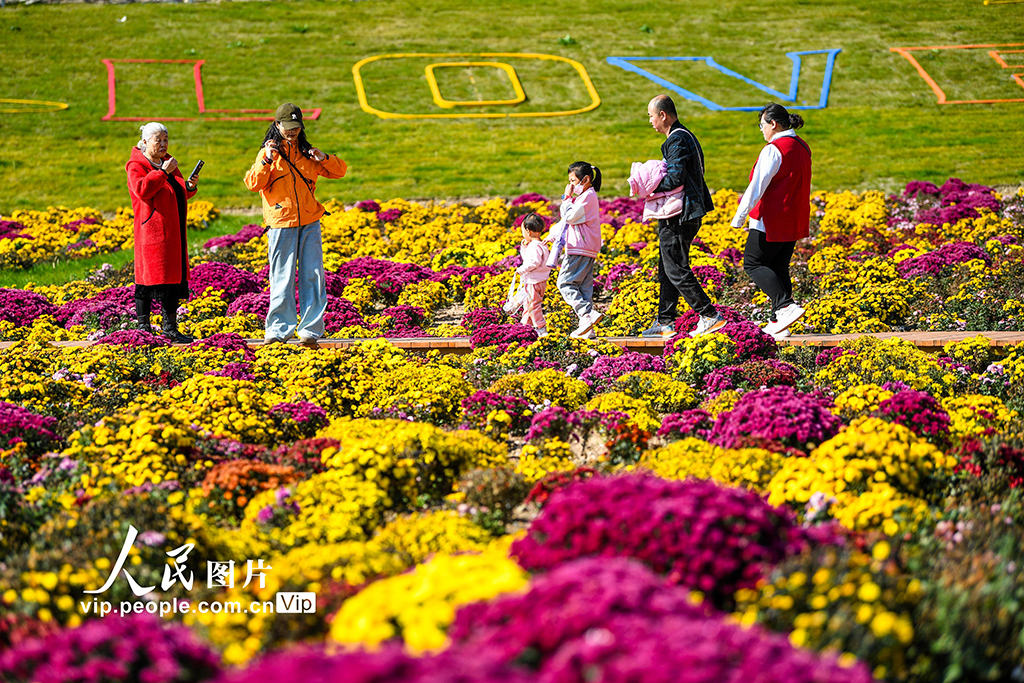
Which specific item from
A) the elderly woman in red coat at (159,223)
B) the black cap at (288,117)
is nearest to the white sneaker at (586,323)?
the black cap at (288,117)

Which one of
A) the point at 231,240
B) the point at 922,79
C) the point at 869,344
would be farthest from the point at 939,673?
the point at 922,79

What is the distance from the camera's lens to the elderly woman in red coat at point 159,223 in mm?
7848

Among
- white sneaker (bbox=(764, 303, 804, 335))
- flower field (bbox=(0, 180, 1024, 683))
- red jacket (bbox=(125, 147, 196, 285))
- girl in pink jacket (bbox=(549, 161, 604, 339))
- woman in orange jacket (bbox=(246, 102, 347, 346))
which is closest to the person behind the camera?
flower field (bbox=(0, 180, 1024, 683))

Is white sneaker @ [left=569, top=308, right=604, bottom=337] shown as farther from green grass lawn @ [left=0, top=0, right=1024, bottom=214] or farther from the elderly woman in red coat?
green grass lawn @ [left=0, top=0, right=1024, bottom=214]

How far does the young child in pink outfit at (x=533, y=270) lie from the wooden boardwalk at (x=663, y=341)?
0.81 meters

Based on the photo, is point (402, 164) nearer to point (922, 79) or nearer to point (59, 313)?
point (59, 313)

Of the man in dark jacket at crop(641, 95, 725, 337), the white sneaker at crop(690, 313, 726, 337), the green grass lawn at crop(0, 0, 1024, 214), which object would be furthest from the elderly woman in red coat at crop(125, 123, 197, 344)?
the green grass lawn at crop(0, 0, 1024, 214)

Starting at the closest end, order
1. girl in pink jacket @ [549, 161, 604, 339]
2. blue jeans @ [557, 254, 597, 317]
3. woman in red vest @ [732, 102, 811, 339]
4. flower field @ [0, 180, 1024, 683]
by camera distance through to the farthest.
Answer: flower field @ [0, 180, 1024, 683] → woman in red vest @ [732, 102, 811, 339] → girl in pink jacket @ [549, 161, 604, 339] → blue jeans @ [557, 254, 597, 317]

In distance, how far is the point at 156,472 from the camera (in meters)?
4.86

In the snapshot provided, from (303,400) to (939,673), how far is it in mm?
4937

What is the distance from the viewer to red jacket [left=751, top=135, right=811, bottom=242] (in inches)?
284

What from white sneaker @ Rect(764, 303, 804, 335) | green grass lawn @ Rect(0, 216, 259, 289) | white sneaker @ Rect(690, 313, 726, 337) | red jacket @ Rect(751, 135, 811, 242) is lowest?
green grass lawn @ Rect(0, 216, 259, 289)

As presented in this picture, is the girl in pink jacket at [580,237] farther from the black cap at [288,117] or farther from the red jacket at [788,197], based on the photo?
the black cap at [288,117]

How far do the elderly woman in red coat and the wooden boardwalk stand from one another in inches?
31.7
